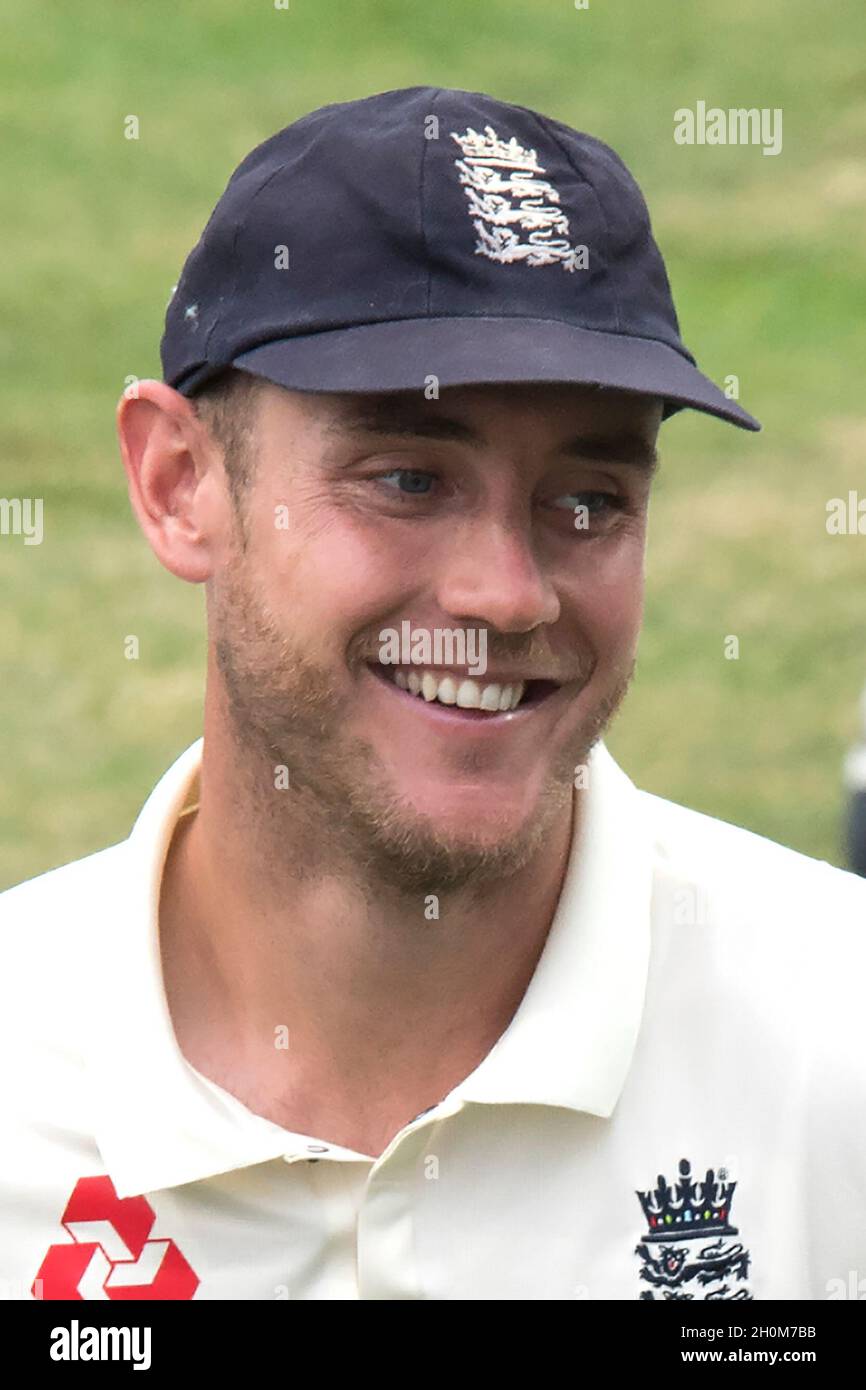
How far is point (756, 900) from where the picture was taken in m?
2.82

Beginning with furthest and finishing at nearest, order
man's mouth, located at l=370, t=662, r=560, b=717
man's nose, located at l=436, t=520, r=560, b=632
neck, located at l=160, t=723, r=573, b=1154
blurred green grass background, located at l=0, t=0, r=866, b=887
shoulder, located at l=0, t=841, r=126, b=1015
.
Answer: blurred green grass background, located at l=0, t=0, r=866, b=887 < shoulder, located at l=0, t=841, r=126, b=1015 < neck, located at l=160, t=723, r=573, b=1154 < man's mouth, located at l=370, t=662, r=560, b=717 < man's nose, located at l=436, t=520, r=560, b=632

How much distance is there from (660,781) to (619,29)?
19.5ft

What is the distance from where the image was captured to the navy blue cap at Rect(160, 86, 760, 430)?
2490mm

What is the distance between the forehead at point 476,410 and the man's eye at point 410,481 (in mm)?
43

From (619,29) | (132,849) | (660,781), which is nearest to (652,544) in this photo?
(660,781)

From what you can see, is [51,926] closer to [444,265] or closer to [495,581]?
[495,581]

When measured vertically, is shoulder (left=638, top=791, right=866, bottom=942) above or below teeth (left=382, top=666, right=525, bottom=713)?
below

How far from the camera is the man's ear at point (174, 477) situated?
9.00 ft

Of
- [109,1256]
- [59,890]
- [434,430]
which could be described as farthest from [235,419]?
[109,1256]

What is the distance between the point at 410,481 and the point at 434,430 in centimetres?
6

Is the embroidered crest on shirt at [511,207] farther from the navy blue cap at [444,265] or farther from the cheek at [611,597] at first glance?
the cheek at [611,597]

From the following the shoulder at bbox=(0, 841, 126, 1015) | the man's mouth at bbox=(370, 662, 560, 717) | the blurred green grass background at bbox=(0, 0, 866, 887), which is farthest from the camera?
the blurred green grass background at bbox=(0, 0, 866, 887)

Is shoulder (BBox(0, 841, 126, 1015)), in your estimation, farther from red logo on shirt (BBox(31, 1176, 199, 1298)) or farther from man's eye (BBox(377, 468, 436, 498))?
man's eye (BBox(377, 468, 436, 498))

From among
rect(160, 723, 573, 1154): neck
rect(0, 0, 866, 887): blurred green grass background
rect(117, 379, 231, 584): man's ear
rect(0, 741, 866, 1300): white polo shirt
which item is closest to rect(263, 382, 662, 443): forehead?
rect(117, 379, 231, 584): man's ear
